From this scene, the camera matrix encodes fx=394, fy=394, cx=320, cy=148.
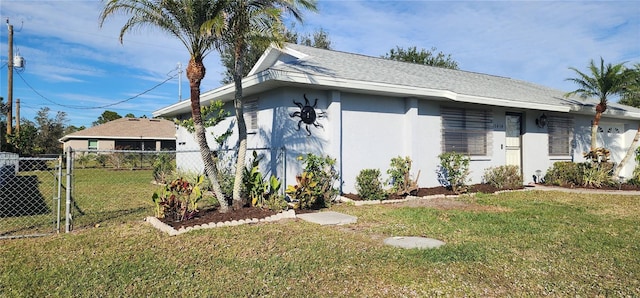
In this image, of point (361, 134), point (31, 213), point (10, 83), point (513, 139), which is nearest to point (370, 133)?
point (361, 134)

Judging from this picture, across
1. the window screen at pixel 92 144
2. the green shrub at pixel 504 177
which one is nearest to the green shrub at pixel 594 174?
the green shrub at pixel 504 177

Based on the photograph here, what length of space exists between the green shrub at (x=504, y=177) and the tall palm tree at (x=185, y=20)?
8.53m

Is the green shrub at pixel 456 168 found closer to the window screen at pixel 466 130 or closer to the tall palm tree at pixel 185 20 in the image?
the window screen at pixel 466 130

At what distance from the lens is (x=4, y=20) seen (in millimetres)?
21516

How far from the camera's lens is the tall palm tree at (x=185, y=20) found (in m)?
→ 6.13

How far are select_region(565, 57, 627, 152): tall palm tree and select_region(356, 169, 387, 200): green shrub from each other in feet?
28.8

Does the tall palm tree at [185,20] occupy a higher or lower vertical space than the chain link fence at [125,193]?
higher

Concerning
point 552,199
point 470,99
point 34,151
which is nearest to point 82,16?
point 470,99

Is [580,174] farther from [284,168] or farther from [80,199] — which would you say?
[80,199]

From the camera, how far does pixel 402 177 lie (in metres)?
9.58

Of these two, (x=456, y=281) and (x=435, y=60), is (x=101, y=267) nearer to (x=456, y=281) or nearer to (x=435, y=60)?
(x=456, y=281)

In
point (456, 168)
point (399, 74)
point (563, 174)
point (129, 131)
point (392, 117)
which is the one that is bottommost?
point (563, 174)

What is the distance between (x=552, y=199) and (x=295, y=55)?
25.1 feet

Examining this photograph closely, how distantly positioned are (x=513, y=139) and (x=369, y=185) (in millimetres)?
6487
